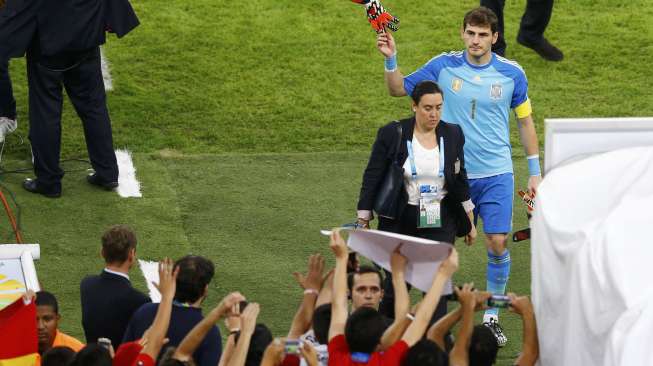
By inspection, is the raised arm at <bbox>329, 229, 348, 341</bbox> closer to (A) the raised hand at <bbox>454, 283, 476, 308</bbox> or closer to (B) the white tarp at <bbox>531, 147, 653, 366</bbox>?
(A) the raised hand at <bbox>454, 283, 476, 308</bbox>

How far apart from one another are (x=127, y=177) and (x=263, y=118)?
1.58m

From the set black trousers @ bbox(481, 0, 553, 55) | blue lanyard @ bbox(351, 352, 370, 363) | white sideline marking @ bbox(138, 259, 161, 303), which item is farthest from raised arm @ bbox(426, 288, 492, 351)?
black trousers @ bbox(481, 0, 553, 55)

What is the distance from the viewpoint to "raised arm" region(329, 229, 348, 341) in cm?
548

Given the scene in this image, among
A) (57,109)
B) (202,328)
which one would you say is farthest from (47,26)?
(202,328)

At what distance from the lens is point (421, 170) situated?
715 cm

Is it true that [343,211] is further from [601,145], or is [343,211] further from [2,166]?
[601,145]

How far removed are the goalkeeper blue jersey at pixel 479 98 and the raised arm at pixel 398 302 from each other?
6.90ft

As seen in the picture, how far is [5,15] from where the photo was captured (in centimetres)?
901

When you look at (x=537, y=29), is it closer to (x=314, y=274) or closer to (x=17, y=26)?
(x=17, y=26)

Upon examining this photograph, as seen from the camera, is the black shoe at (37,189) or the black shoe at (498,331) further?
the black shoe at (37,189)

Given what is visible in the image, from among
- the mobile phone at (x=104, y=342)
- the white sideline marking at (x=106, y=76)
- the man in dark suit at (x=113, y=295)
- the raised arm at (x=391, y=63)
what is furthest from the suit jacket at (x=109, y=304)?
the white sideline marking at (x=106, y=76)

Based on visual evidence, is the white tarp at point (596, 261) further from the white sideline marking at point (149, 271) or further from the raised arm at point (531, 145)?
the white sideline marking at point (149, 271)

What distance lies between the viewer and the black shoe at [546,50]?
12.2 metres

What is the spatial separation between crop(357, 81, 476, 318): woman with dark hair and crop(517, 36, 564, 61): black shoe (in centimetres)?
516
